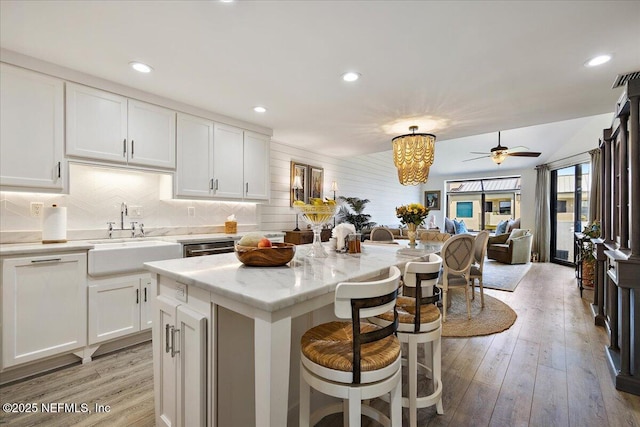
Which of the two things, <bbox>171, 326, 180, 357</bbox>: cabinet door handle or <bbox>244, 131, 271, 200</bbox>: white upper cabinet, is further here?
<bbox>244, 131, 271, 200</bbox>: white upper cabinet

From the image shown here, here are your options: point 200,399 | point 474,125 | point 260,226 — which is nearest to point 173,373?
point 200,399

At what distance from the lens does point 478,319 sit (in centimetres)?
349

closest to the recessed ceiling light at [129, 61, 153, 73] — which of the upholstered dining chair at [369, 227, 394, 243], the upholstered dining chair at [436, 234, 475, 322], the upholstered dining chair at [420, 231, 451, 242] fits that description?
the upholstered dining chair at [369, 227, 394, 243]

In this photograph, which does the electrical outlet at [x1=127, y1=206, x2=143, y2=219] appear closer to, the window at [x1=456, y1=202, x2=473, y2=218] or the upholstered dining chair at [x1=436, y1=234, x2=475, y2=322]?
the upholstered dining chair at [x1=436, y1=234, x2=475, y2=322]

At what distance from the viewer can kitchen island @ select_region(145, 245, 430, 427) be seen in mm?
1038

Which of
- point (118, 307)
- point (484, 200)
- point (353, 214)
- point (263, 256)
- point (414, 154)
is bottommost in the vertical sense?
point (118, 307)

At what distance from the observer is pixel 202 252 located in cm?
326

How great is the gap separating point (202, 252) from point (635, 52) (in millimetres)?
4274

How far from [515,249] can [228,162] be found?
690 centimetres

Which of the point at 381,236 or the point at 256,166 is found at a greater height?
the point at 256,166

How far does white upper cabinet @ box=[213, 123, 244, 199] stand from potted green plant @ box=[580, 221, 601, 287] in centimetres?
521

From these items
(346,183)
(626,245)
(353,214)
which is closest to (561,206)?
(353,214)

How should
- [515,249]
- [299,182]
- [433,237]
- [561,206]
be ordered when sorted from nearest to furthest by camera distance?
Result: [433,237]
[299,182]
[515,249]
[561,206]

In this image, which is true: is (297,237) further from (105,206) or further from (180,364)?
(180,364)
